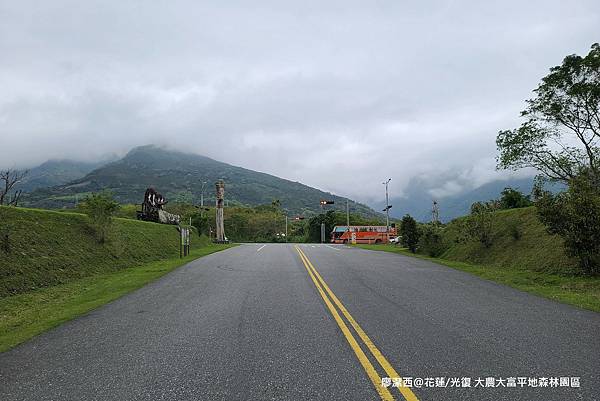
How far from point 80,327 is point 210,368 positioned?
13.6 feet

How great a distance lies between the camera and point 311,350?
19.6ft

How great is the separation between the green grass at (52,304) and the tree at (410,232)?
21.9 meters

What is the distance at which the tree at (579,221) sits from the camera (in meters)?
14.4

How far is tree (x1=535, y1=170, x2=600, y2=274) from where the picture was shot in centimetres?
1440

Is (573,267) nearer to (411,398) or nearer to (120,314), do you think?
(411,398)

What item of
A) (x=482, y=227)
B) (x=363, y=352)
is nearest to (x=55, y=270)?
(x=363, y=352)

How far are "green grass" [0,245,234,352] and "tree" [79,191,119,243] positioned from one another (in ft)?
18.6

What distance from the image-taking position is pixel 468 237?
24.6 metres

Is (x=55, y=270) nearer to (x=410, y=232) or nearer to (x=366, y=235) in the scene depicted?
(x=410, y=232)

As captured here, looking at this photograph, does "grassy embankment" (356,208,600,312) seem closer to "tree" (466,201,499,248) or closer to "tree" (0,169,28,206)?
"tree" (466,201,499,248)

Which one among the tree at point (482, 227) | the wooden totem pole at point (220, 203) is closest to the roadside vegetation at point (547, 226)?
the tree at point (482, 227)

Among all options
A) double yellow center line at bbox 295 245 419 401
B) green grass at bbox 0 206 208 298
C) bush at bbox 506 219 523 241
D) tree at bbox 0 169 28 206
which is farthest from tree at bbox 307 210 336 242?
double yellow center line at bbox 295 245 419 401

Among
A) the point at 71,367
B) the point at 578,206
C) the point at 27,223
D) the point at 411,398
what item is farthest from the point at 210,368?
the point at 27,223

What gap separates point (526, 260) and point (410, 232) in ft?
48.4
